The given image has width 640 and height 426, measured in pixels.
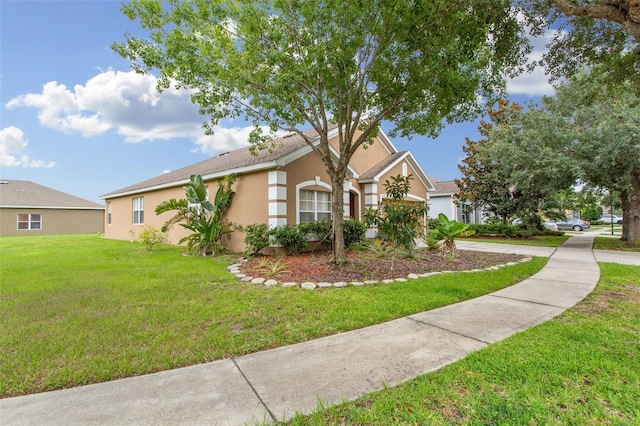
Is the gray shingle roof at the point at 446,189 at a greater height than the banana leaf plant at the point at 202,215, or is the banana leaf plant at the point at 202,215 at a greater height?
the gray shingle roof at the point at 446,189

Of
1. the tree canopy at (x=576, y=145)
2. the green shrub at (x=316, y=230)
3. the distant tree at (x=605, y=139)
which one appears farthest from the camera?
the tree canopy at (x=576, y=145)

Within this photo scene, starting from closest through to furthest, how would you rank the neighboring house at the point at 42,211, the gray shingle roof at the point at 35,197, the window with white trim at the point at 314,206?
the window with white trim at the point at 314,206
the neighboring house at the point at 42,211
the gray shingle roof at the point at 35,197

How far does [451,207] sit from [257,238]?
1876 centimetres

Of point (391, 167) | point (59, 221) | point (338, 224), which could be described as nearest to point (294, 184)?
point (338, 224)

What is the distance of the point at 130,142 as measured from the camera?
15852 mm

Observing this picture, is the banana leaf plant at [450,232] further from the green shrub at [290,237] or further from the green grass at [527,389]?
the green grass at [527,389]

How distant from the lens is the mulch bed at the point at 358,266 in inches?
298

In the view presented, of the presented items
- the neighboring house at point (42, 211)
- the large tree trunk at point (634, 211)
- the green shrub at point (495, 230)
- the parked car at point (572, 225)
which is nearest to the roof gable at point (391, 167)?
the green shrub at point (495, 230)

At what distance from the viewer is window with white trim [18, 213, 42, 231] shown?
90.0ft

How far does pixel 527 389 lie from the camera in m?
2.71

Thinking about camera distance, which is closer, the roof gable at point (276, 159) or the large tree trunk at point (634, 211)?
the roof gable at point (276, 159)

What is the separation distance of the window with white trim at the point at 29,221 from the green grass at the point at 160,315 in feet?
85.9

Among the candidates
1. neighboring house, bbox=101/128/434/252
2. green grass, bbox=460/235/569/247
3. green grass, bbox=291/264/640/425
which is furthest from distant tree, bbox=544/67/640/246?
green grass, bbox=291/264/640/425

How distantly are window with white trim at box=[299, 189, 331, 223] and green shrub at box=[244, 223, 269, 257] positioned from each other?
170 centimetres
